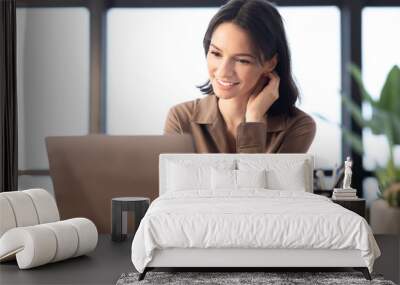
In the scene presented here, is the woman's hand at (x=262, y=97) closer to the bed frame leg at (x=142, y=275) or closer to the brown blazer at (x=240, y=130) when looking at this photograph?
the brown blazer at (x=240, y=130)

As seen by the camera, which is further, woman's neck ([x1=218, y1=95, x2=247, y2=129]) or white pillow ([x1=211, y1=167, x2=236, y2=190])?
woman's neck ([x1=218, y1=95, x2=247, y2=129])

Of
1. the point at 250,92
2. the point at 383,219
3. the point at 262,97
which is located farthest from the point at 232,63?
the point at 383,219

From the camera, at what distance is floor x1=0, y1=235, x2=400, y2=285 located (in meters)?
3.78

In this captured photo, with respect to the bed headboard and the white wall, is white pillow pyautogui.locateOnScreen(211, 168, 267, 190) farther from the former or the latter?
the white wall

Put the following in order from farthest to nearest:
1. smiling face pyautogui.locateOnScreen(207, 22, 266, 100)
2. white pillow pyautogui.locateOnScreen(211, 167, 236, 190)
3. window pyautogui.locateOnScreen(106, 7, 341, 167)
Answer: window pyautogui.locateOnScreen(106, 7, 341, 167) < smiling face pyautogui.locateOnScreen(207, 22, 266, 100) < white pillow pyautogui.locateOnScreen(211, 167, 236, 190)

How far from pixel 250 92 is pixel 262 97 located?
14 centimetres

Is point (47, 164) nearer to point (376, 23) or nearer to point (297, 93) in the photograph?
point (297, 93)

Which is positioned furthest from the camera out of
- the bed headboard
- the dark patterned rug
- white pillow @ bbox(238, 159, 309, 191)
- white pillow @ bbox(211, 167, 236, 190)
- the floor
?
the bed headboard

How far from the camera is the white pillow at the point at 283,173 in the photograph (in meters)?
5.48

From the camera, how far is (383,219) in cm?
606

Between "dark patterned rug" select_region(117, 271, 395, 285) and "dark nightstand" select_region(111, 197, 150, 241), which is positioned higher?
"dark nightstand" select_region(111, 197, 150, 241)

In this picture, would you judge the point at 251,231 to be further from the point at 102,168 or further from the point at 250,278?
the point at 102,168

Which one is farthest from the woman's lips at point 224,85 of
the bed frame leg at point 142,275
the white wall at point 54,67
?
the bed frame leg at point 142,275

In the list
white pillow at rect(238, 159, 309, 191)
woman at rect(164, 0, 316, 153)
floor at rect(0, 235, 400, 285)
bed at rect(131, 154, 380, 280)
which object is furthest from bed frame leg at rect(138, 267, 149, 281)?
woman at rect(164, 0, 316, 153)
